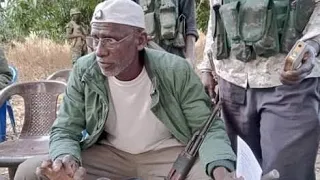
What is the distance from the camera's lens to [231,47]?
2576mm

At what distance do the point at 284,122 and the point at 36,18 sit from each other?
918cm

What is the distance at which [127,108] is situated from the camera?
2.66 meters

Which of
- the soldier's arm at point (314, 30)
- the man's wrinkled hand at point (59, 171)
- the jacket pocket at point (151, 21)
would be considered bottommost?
the man's wrinkled hand at point (59, 171)

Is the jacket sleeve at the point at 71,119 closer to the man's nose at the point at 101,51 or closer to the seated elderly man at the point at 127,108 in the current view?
the seated elderly man at the point at 127,108

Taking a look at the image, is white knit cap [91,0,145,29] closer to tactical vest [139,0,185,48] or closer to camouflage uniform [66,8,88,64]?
tactical vest [139,0,185,48]

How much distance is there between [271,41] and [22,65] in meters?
7.49

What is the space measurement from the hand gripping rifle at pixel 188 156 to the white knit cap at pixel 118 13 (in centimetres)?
52

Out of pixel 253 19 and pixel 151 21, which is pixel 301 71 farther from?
pixel 151 21

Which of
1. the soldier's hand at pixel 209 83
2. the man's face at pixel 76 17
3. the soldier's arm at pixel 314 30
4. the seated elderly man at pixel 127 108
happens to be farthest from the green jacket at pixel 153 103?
the man's face at pixel 76 17

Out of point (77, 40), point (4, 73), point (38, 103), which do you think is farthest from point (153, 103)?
point (77, 40)

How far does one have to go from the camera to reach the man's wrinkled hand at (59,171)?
2.17 meters

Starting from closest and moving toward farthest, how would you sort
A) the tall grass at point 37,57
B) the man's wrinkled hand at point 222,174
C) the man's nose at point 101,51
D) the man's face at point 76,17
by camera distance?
the man's wrinkled hand at point 222,174 → the man's nose at point 101,51 → the man's face at point 76,17 → the tall grass at point 37,57

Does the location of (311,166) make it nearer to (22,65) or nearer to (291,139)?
(291,139)

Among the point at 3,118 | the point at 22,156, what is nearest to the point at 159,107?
the point at 22,156
